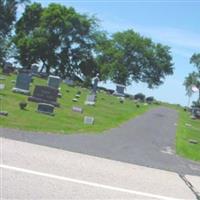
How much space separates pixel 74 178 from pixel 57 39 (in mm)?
67003

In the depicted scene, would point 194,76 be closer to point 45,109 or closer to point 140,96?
point 140,96

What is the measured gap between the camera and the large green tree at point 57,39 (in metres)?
74.2

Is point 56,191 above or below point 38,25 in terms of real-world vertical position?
below

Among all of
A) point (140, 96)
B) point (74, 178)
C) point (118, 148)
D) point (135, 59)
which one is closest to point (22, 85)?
point (118, 148)

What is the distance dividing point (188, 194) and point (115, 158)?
11.2ft

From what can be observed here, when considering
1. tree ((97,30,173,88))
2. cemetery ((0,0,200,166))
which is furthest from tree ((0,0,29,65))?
tree ((97,30,173,88))

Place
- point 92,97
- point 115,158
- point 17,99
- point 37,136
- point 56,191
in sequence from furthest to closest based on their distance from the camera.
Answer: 1. point 92,97
2. point 17,99
3. point 37,136
4. point 115,158
5. point 56,191


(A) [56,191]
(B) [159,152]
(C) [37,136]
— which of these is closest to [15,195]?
(A) [56,191]

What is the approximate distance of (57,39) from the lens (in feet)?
247

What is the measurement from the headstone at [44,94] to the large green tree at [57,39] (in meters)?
47.5

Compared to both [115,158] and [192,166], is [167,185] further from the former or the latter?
[192,166]

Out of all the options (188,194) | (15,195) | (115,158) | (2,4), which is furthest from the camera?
(2,4)

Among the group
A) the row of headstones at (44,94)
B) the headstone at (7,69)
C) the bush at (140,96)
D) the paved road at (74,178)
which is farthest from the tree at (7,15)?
the paved road at (74,178)

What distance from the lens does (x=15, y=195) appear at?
24.9 ft
